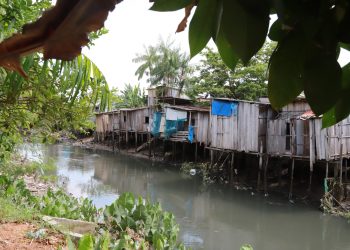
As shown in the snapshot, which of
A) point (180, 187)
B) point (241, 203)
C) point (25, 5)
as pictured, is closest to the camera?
point (25, 5)

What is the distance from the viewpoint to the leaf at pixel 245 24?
0.43 metres

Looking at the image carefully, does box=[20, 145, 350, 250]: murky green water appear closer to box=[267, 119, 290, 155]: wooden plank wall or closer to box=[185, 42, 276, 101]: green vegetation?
box=[267, 119, 290, 155]: wooden plank wall

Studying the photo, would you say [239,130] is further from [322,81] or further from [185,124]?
[322,81]

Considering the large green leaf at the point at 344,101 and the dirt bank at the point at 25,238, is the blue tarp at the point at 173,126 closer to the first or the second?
the dirt bank at the point at 25,238

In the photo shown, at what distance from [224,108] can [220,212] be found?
480 cm

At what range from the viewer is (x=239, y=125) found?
1403 cm

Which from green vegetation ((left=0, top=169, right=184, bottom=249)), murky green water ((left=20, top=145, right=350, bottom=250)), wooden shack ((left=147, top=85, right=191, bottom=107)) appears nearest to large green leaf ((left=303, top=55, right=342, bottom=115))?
green vegetation ((left=0, top=169, right=184, bottom=249))

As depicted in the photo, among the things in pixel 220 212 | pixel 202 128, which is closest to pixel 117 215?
pixel 220 212

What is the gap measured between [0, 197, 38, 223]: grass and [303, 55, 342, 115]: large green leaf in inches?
187

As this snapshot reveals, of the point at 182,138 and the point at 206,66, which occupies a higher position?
the point at 206,66

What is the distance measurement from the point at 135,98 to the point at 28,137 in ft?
66.7

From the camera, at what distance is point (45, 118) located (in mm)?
5164

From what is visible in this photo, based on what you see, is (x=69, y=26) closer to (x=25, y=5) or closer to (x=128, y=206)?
(x=25, y=5)

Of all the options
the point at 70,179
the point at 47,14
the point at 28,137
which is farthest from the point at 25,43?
the point at 70,179
